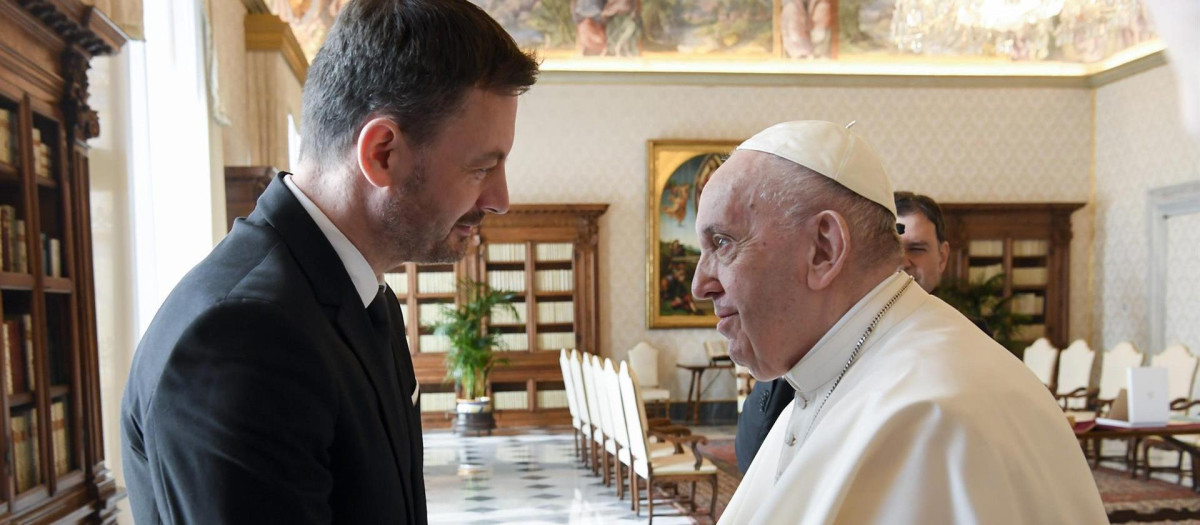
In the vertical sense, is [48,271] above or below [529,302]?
above

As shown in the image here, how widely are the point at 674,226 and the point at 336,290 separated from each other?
1322cm

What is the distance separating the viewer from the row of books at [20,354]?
128 inches

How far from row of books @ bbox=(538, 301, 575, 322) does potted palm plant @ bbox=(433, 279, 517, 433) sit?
0.67 m

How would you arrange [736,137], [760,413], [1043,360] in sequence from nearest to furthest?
[760,413] < [1043,360] < [736,137]

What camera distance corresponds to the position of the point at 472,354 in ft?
42.0

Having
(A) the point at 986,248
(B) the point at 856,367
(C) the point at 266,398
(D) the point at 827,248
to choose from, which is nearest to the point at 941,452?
(B) the point at 856,367

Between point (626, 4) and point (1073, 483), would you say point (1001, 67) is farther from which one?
point (1073, 483)

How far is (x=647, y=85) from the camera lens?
14.6m

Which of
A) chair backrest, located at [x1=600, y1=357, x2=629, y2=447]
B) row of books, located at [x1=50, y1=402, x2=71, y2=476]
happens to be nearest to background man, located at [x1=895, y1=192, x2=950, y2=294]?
row of books, located at [x1=50, y1=402, x2=71, y2=476]

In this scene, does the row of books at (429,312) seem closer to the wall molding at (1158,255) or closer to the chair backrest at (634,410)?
the chair backrest at (634,410)

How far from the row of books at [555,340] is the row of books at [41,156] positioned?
425 inches

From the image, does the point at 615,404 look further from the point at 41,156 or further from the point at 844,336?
the point at 844,336

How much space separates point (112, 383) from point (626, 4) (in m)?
10.6

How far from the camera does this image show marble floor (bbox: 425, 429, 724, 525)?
27.1 feet
